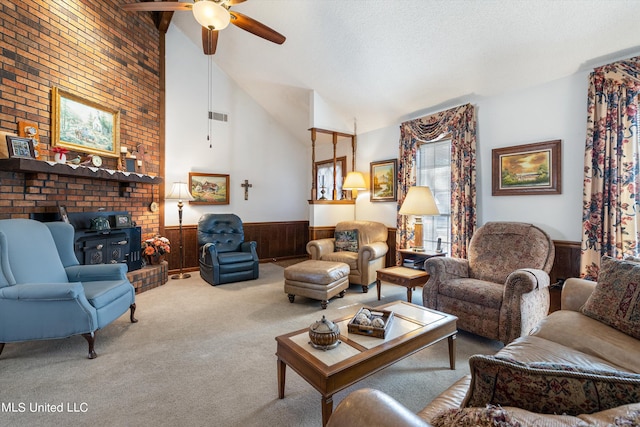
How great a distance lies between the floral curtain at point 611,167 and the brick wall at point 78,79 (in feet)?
18.8

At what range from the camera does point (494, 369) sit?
76 centimetres

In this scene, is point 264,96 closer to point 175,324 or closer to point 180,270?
point 180,270

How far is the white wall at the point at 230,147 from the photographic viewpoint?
5.18m

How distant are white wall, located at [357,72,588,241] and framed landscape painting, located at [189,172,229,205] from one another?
4.39 m

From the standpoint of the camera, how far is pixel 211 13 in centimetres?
260

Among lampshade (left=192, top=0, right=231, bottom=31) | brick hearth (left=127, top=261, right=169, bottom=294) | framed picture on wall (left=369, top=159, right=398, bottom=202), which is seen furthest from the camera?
framed picture on wall (left=369, top=159, right=398, bottom=202)

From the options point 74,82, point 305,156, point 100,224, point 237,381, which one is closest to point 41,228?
point 100,224

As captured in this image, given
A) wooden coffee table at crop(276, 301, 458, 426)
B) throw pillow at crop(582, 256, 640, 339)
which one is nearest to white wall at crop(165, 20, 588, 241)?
throw pillow at crop(582, 256, 640, 339)

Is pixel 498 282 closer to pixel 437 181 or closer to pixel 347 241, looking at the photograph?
pixel 437 181

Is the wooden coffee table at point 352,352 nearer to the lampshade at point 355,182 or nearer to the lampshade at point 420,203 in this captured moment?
the lampshade at point 420,203

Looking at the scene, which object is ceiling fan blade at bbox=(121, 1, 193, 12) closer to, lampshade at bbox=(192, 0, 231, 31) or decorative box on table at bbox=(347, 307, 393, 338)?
lampshade at bbox=(192, 0, 231, 31)

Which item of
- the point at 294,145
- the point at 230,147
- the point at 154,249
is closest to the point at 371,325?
the point at 154,249

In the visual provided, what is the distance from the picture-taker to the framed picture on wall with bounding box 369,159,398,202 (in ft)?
15.9

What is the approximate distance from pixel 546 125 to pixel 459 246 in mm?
1669
